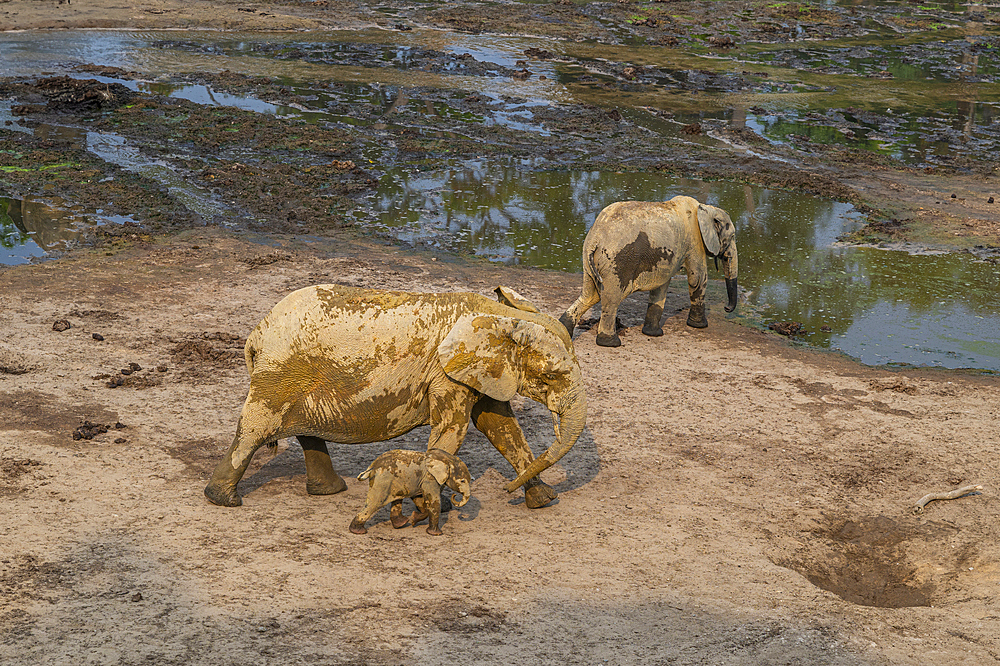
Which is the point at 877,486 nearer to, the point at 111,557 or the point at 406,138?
the point at 111,557

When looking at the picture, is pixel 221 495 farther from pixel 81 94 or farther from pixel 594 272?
pixel 81 94

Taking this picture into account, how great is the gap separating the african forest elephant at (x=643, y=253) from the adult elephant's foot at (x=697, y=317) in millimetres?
149

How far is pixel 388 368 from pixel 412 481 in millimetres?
923

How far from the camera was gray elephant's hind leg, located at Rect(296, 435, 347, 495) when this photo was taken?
8.80 m

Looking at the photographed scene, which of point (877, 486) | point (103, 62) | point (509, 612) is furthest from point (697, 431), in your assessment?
point (103, 62)

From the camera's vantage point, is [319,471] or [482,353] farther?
[319,471]

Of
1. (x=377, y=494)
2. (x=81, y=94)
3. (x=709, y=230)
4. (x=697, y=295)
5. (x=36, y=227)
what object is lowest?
(x=36, y=227)

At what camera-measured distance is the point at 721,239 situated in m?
13.8

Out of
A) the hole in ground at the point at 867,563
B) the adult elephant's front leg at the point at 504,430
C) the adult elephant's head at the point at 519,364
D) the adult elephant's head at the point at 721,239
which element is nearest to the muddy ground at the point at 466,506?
the hole in ground at the point at 867,563

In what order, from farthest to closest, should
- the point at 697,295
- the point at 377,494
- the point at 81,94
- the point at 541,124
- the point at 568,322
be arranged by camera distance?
the point at 541,124 → the point at 81,94 → the point at 697,295 → the point at 568,322 → the point at 377,494

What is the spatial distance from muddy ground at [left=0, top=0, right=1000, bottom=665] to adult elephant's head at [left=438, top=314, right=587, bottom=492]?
1032 mm

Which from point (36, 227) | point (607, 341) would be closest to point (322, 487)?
point (607, 341)

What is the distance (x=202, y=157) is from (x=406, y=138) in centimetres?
424

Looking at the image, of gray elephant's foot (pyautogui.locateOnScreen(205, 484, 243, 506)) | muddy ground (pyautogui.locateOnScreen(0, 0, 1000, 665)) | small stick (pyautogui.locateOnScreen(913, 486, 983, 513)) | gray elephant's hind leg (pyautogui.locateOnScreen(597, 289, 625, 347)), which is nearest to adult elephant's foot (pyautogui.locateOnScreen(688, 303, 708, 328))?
muddy ground (pyautogui.locateOnScreen(0, 0, 1000, 665))
